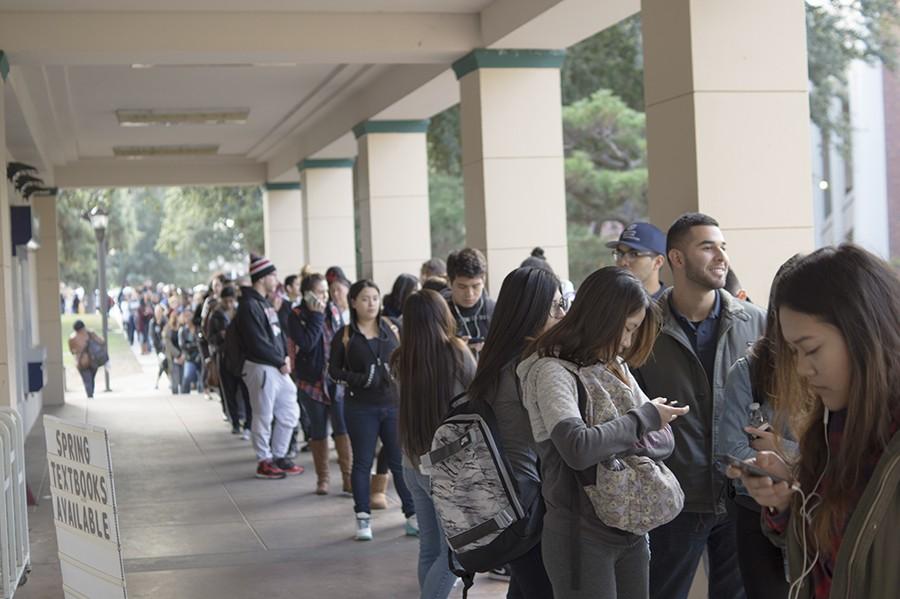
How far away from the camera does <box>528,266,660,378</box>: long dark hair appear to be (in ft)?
13.9

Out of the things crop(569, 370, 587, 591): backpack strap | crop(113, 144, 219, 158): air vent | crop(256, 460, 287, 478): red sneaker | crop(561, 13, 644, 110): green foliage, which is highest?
crop(561, 13, 644, 110): green foliage

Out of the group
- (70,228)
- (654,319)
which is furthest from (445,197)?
(654,319)

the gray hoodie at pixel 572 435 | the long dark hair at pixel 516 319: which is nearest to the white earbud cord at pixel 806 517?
the gray hoodie at pixel 572 435

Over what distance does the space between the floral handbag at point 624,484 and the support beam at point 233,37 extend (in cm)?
809

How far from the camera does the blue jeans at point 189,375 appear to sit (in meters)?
23.6

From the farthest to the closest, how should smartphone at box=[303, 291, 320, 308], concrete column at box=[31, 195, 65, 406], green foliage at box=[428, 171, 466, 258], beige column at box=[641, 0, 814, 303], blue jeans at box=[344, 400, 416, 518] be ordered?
green foliage at box=[428, 171, 466, 258] → concrete column at box=[31, 195, 65, 406] → smartphone at box=[303, 291, 320, 308] → blue jeans at box=[344, 400, 416, 518] → beige column at box=[641, 0, 814, 303]

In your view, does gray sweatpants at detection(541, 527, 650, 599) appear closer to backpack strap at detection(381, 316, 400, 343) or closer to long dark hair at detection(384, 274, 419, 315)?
backpack strap at detection(381, 316, 400, 343)

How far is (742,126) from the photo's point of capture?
25.0 feet

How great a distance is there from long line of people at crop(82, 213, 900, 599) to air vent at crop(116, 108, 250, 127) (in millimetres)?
11644

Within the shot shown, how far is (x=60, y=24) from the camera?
36.2 feet

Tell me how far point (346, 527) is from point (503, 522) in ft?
16.7

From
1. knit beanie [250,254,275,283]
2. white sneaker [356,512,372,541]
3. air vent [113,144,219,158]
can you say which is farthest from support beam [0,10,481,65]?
air vent [113,144,219,158]

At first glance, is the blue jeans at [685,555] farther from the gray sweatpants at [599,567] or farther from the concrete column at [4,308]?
the concrete column at [4,308]

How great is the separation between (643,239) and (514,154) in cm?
595
